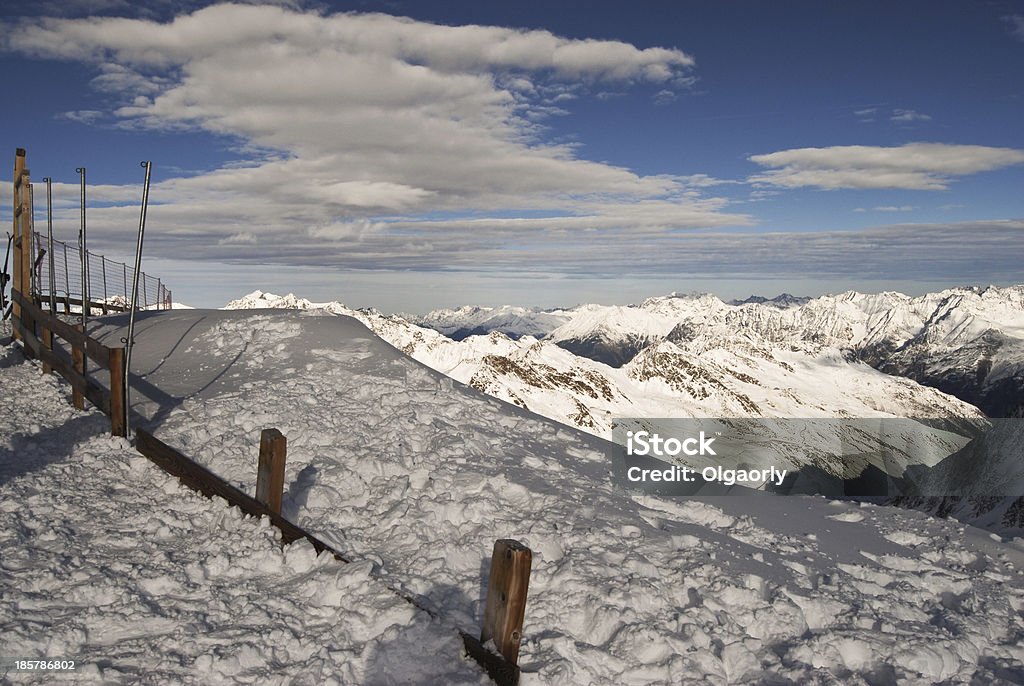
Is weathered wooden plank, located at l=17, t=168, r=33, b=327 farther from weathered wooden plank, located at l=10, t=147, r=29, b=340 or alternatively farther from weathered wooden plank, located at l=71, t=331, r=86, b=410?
weathered wooden plank, located at l=71, t=331, r=86, b=410

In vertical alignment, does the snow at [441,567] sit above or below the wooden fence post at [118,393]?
below

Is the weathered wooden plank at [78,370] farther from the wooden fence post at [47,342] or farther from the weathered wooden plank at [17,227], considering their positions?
the weathered wooden plank at [17,227]

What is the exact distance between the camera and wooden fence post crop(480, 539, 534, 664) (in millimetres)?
5523

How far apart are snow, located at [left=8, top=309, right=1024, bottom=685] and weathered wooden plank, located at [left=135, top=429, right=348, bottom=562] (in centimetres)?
20

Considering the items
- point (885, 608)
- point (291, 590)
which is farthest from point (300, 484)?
point (885, 608)

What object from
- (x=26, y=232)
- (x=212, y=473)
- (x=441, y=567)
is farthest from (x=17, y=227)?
(x=441, y=567)

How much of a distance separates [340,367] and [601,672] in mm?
12140

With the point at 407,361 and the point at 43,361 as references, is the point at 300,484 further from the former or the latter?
the point at 43,361

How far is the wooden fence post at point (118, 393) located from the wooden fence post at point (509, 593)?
8219 mm

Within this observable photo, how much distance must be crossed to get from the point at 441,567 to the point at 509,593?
2.63 meters

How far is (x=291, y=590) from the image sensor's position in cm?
686

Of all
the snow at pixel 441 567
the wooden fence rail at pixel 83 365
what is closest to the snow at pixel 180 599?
the snow at pixel 441 567

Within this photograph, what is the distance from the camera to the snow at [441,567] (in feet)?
19.7

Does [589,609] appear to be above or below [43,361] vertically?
below
